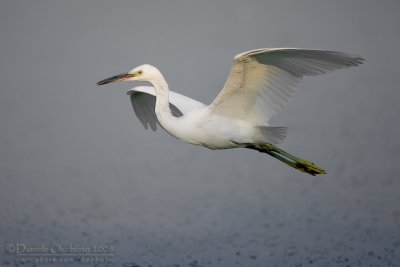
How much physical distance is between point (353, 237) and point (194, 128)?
3.65 meters

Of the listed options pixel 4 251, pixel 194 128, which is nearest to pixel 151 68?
pixel 194 128

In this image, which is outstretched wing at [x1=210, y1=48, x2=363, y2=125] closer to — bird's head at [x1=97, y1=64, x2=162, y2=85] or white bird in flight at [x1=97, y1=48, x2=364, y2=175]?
white bird in flight at [x1=97, y1=48, x2=364, y2=175]

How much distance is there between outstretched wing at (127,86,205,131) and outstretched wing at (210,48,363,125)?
1.12 meters

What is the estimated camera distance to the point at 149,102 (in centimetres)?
936

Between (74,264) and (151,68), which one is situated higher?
(151,68)

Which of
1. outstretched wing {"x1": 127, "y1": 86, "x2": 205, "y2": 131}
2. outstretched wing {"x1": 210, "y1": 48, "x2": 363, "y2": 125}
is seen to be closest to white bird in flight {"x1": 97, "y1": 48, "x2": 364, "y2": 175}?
outstretched wing {"x1": 210, "y1": 48, "x2": 363, "y2": 125}

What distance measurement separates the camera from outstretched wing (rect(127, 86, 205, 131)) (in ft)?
28.7

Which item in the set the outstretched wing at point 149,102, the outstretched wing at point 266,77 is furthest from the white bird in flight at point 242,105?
the outstretched wing at point 149,102

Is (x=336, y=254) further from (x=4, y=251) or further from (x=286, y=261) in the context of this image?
(x=4, y=251)

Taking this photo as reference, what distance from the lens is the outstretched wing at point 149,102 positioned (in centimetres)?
876

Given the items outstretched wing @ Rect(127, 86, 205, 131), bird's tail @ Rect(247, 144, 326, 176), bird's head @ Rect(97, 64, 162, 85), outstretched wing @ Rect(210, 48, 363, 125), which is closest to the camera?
outstretched wing @ Rect(210, 48, 363, 125)

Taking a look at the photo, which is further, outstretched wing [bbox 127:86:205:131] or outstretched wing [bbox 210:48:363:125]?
outstretched wing [bbox 127:86:205:131]

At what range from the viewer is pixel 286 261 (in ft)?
30.9

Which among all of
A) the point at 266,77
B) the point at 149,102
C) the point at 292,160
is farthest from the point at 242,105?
the point at 149,102
